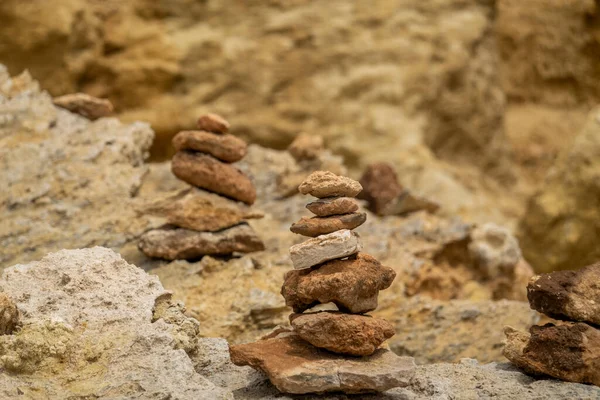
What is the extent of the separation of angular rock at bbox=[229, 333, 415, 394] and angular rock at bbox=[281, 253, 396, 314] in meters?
0.27

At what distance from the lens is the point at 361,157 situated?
37.1 feet

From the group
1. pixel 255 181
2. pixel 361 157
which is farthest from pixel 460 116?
pixel 255 181

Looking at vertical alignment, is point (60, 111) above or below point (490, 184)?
above

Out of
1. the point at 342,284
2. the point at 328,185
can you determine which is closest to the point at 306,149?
the point at 328,185

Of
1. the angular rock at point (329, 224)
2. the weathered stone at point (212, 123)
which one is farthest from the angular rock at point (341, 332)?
the weathered stone at point (212, 123)

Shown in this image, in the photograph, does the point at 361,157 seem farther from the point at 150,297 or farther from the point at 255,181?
the point at 150,297

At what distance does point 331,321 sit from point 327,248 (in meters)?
0.43

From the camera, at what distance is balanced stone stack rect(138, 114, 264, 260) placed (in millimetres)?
5926

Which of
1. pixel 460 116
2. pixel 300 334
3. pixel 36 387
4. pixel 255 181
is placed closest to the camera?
pixel 36 387

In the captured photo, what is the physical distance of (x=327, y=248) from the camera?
13.6 feet

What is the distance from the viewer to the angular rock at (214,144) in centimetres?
590

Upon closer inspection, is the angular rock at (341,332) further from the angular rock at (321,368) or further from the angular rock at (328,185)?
the angular rock at (328,185)

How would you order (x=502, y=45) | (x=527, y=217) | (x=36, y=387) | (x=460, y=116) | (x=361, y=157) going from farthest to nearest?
(x=502, y=45)
(x=460, y=116)
(x=361, y=157)
(x=527, y=217)
(x=36, y=387)

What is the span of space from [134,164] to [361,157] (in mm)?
4795
